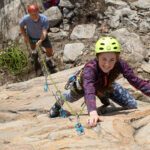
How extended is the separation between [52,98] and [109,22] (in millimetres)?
5177

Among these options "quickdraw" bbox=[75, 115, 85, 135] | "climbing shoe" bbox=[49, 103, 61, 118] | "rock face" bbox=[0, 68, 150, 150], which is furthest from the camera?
"climbing shoe" bbox=[49, 103, 61, 118]

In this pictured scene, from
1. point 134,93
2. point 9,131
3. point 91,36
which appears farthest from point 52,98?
point 91,36

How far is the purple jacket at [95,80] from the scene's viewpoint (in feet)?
17.2

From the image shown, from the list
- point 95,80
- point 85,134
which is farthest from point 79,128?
point 95,80

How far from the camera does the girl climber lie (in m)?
5.21

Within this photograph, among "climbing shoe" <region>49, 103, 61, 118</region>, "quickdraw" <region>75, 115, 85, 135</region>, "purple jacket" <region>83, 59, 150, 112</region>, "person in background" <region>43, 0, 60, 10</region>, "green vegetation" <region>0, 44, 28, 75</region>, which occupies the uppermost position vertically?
"purple jacket" <region>83, 59, 150, 112</region>

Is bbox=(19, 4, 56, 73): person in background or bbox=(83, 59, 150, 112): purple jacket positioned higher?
bbox=(83, 59, 150, 112): purple jacket

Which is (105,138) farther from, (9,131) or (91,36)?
(91,36)

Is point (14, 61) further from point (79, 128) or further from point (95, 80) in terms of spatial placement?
point (79, 128)

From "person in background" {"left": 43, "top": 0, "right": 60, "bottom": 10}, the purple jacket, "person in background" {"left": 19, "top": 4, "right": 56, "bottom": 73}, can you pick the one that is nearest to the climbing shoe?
the purple jacket

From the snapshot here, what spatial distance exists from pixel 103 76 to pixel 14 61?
26.2 feet

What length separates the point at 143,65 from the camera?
412 inches

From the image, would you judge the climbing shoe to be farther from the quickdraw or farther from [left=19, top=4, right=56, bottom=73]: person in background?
[left=19, top=4, right=56, bottom=73]: person in background

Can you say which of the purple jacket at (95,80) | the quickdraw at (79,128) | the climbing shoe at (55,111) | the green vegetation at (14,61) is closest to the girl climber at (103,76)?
the purple jacket at (95,80)
